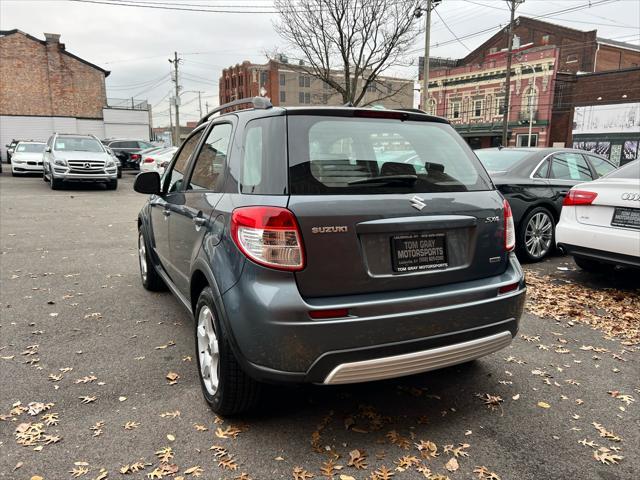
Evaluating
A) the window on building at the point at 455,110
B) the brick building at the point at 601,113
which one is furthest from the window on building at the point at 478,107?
the brick building at the point at 601,113

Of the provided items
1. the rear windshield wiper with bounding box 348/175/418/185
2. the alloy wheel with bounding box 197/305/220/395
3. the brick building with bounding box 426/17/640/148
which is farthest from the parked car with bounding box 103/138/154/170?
the rear windshield wiper with bounding box 348/175/418/185

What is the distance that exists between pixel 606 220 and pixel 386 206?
12.2 ft

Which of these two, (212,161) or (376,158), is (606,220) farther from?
(212,161)

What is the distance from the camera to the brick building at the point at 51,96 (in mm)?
40812

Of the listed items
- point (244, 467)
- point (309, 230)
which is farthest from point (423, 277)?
point (244, 467)

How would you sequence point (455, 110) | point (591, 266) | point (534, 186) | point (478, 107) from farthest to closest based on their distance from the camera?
point (455, 110)
point (478, 107)
point (534, 186)
point (591, 266)

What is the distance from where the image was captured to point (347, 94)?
1096 inches

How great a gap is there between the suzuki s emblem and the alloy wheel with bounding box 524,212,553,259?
4.61m

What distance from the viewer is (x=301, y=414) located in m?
2.99

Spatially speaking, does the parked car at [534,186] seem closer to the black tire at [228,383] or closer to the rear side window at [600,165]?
the rear side window at [600,165]

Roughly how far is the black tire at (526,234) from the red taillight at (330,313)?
4985 mm

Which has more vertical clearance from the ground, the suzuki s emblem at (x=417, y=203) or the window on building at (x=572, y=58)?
the window on building at (x=572, y=58)

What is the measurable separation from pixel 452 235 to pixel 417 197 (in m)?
0.30

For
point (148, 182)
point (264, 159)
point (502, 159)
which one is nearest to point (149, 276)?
point (148, 182)
